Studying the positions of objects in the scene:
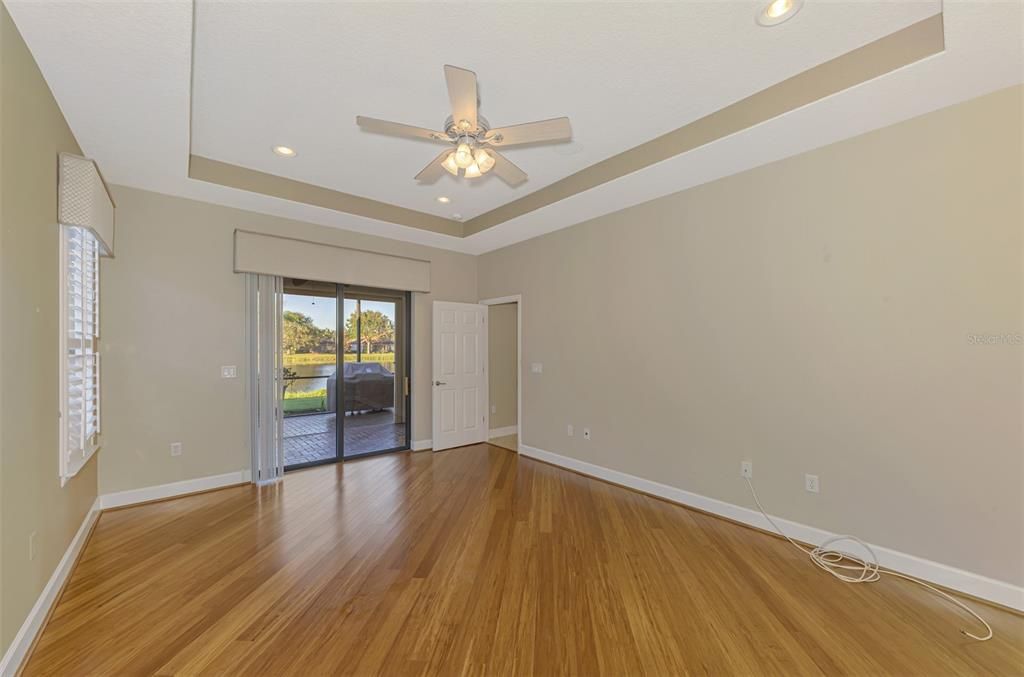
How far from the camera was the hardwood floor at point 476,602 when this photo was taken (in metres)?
1.77

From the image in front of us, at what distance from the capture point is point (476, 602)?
2.17 m

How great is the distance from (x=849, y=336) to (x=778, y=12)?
6.56 ft

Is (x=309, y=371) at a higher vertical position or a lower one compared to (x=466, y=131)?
lower

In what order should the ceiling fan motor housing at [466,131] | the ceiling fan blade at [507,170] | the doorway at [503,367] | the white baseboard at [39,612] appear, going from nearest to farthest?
the white baseboard at [39,612] → the ceiling fan motor housing at [466,131] → the ceiling fan blade at [507,170] → the doorway at [503,367]

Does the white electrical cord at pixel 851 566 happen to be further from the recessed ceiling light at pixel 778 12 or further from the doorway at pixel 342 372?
the doorway at pixel 342 372

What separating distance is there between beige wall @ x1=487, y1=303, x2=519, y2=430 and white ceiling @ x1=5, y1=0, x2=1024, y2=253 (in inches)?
134

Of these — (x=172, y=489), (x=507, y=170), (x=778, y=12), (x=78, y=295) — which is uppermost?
(x=778, y=12)

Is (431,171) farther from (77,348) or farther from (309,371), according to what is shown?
(309,371)

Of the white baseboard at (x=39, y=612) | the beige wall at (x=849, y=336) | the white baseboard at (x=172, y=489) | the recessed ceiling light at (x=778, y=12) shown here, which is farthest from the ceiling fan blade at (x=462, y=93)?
the white baseboard at (x=172, y=489)

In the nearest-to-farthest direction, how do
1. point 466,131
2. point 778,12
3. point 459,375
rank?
1. point 778,12
2. point 466,131
3. point 459,375

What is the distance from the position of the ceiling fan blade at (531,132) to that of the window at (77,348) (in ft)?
8.62

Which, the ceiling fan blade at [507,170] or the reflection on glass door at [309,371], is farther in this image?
the reflection on glass door at [309,371]

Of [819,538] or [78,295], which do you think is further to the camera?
[819,538]

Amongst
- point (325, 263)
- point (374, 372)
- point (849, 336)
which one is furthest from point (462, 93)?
point (374, 372)
